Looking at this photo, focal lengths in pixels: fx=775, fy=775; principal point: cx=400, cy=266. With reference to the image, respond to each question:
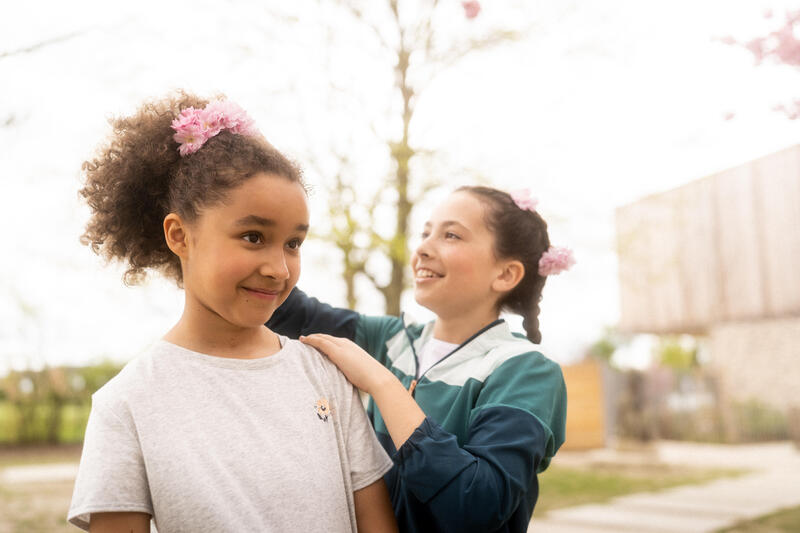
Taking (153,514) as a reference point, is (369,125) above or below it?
above

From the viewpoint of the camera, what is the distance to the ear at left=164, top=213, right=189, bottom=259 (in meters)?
1.50

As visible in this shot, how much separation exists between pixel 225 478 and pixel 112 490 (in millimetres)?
185

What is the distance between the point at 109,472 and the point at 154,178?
0.61 metres

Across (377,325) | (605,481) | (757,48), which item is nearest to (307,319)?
(377,325)

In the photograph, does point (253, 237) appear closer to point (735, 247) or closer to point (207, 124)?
point (207, 124)

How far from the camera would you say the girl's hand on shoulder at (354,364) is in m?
1.64

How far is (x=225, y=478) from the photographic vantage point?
135 cm

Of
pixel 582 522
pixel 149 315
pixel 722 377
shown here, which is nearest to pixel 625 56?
→ pixel 582 522

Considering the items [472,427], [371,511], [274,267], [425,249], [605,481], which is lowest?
[605,481]

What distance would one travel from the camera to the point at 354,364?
1.66 m

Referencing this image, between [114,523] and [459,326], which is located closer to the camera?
[114,523]

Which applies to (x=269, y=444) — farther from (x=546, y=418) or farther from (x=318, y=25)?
(x=318, y=25)

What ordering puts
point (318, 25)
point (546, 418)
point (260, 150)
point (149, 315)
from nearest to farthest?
point (260, 150), point (546, 418), point (318, 25), point (149, 315)

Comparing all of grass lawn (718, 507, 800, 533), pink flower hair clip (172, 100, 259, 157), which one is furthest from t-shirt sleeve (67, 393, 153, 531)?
grass lawn (718, 507, 800, 533)
